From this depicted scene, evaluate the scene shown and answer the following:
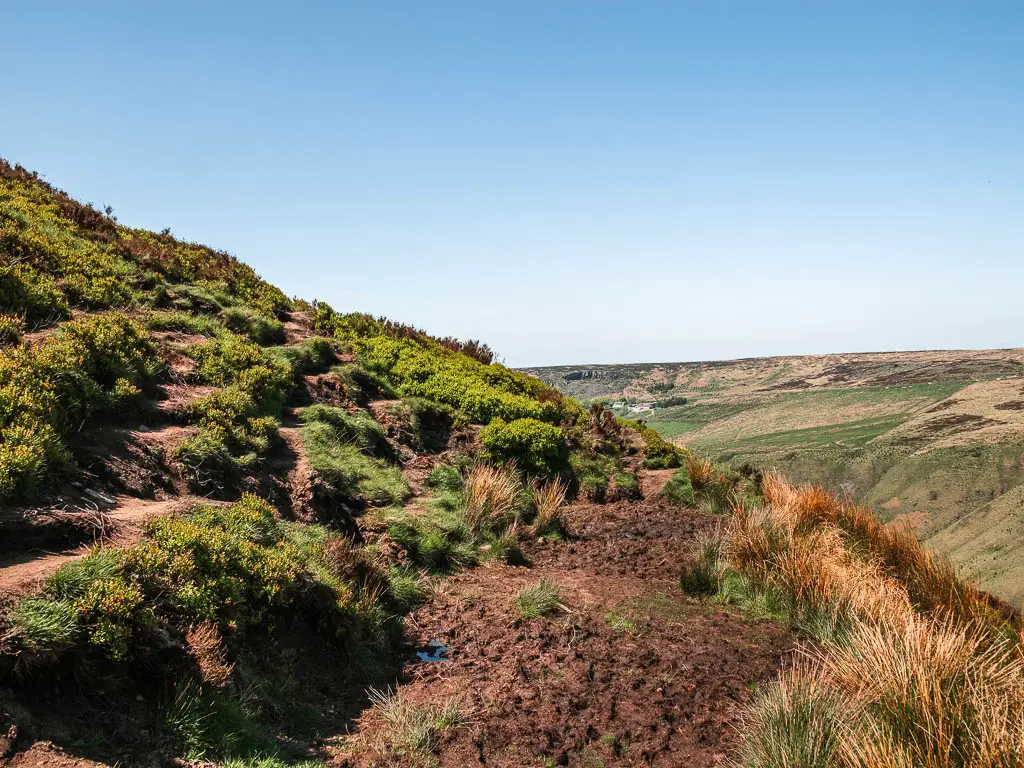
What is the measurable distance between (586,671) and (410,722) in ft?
5.09

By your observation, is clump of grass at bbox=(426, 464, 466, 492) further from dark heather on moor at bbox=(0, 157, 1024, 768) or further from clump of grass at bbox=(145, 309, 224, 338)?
clump of grass at bbox=(145, 309, 224, 338)

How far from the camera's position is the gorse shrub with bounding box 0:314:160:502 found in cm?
455

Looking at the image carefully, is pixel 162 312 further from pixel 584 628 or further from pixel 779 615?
pixel 779 615

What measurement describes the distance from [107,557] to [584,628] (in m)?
3.92

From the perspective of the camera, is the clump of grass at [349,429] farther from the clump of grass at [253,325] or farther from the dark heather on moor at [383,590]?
the clump of grass at [253,325]

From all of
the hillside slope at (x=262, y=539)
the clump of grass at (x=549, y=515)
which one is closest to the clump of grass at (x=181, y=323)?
the hillside slope at (x=262, y=539)

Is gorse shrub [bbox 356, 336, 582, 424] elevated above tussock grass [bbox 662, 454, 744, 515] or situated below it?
above

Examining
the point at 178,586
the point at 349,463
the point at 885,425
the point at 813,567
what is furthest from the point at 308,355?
the point at 885,425

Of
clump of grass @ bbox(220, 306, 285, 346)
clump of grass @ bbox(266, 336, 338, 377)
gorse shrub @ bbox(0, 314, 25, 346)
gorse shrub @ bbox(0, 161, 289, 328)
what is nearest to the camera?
gorse shrub @ bbox(0, 314, 25, 346)

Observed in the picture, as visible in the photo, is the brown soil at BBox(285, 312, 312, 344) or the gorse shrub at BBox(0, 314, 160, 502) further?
the brown soil at BBox(285, 312, 312, 344)

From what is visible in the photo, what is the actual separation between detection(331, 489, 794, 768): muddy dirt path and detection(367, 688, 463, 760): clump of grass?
2.6 inches

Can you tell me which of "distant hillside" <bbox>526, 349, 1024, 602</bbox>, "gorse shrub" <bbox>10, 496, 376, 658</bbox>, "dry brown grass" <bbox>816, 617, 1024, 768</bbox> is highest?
"gorse shrub" <bbox>10, 496, 376, 658</bbox>

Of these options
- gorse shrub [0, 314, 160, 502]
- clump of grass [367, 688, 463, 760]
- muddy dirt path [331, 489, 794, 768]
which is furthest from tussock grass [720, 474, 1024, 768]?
gorse shrub [0, 314, 160, 502]

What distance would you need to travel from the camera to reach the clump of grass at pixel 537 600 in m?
5.82
